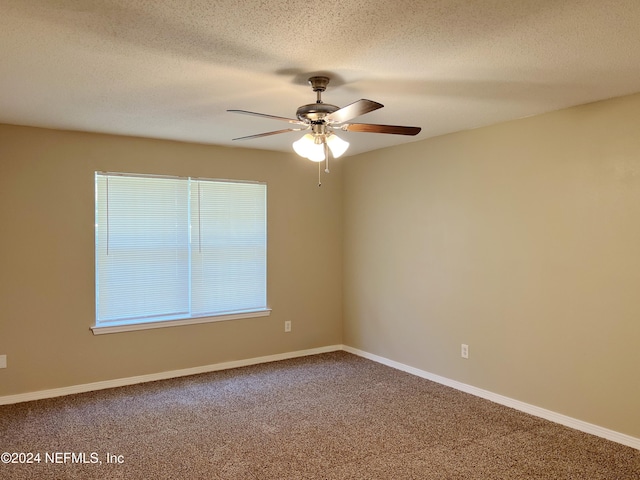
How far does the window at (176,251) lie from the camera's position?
173 inches

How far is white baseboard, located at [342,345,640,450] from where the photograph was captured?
3217 mm

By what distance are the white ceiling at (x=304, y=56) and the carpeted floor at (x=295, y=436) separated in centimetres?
224

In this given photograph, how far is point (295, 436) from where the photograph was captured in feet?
10.8

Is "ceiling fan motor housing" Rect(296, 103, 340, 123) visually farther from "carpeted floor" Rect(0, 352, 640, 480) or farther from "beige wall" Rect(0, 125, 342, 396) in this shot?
"beige wall" Rect(0, 125, 342, 396)

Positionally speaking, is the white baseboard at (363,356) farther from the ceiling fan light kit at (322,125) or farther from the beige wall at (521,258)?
the ceiling fan light kit at (322,125)

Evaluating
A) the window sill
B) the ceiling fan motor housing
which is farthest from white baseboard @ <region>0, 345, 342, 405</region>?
the ceiling fan motor housing

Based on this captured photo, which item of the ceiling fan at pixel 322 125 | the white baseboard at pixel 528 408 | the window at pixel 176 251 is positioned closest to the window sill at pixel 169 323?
the window at pixel 176 251

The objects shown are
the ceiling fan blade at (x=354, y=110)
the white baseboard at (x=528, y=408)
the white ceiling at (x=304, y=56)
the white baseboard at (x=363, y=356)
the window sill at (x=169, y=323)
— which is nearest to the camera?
the white ceiling at (x=304, y=56)

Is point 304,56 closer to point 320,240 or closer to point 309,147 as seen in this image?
point 309,147

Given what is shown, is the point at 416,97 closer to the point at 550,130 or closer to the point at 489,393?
the point at 550,130

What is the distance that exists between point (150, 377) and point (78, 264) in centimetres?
122

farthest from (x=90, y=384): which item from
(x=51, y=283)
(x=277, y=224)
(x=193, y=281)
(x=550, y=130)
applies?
(x=550, y=130)

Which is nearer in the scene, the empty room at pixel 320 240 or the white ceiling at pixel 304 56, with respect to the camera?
the white ceiling at pixel 304 56

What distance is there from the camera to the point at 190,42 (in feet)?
7.49
